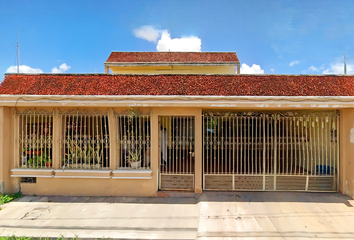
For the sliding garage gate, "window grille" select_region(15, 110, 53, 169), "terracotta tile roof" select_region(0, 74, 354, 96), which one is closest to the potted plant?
"terracotta tile roof" select_region(0, 74, 354, 96)

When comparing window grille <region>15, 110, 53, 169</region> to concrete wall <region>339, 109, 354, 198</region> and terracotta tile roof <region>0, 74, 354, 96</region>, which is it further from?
concrete wall <region>339, 109, 354, 198</region>

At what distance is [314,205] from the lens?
14.3ft

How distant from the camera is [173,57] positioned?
11.3 meters

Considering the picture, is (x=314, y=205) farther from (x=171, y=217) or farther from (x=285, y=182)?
(x=171, y=217)

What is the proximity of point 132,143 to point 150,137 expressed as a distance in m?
0.53

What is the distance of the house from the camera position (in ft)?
15.6

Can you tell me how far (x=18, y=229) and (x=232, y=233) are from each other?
14.2 feet

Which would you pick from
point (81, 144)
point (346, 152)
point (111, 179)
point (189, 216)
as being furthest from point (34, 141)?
point (346, 152)

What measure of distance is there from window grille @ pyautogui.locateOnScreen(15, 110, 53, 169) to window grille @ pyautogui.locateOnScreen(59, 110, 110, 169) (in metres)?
0.38

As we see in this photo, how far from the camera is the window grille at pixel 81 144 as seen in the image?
4.97m

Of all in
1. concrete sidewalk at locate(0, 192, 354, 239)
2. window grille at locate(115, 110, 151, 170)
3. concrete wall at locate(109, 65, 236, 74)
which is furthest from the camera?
concrete wall at locate(109, 65, 236, 74)

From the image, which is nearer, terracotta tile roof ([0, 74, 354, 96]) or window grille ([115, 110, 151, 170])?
terracotta tile roof ([0, 74, 354, 96])

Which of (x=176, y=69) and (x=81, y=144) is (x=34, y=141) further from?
(x=176, y=69)

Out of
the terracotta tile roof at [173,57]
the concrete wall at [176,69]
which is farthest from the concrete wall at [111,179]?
the terracotta tile roof at [173,57]
